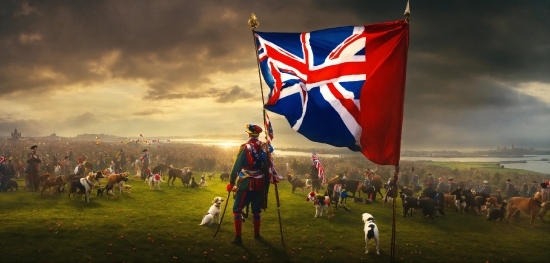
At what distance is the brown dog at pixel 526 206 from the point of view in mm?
13594

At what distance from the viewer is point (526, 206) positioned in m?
13.9

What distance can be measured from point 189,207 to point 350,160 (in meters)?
28.2

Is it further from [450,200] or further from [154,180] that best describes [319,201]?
[154,180]

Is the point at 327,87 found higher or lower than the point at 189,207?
higher

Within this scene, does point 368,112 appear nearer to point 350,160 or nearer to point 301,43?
point 301,43

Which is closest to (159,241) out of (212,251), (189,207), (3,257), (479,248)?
(212,251)

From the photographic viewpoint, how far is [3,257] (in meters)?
7.84

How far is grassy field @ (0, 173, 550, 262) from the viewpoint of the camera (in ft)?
28.0

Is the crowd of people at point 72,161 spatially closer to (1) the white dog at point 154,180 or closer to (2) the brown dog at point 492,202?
(1) the white dog at point 154,180

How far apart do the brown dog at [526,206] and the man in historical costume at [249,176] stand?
39.4ft

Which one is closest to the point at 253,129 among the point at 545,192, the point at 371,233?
the point at 371,233

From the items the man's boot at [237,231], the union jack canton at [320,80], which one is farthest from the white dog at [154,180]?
the union jack canton at [320,80]

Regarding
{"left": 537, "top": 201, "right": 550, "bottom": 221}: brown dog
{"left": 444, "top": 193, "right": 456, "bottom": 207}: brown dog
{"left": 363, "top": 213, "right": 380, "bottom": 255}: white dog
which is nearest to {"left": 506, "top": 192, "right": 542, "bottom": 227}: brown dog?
{"left": 537, "top": 201, "right": 550, "bottom": 221}: brown dog

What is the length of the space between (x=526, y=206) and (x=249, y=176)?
1282 cm
